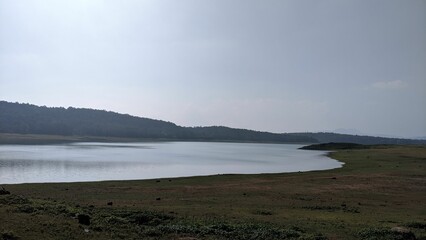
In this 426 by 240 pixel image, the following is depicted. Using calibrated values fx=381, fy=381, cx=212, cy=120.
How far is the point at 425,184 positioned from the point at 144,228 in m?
32.8

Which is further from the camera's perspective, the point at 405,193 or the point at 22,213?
the point at 405,193

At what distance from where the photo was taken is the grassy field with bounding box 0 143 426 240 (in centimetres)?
1639

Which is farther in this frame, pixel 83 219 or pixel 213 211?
pixel 213 211

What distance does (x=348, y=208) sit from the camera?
989 inches

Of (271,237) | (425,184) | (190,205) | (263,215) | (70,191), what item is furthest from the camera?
(425,184)

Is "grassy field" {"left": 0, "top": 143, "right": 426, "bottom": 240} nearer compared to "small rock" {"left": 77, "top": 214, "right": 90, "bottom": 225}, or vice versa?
"grassy field" {"left": 0, "top": 143, "right": 426, "bottom": 240}

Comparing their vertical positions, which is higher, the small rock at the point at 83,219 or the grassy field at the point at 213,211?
the small rock at the point at 83,219

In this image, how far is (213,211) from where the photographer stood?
71.1ft

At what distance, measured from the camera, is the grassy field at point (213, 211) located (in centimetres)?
1639

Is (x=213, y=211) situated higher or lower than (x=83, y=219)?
lower

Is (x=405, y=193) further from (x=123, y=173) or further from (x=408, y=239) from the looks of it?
(x=123, y=173)

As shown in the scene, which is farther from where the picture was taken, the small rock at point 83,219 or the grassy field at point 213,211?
the small rock at point 83,219

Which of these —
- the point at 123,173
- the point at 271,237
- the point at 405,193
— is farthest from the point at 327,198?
the point at 123,173

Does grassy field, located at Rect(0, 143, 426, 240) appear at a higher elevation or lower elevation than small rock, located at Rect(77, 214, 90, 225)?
lower
